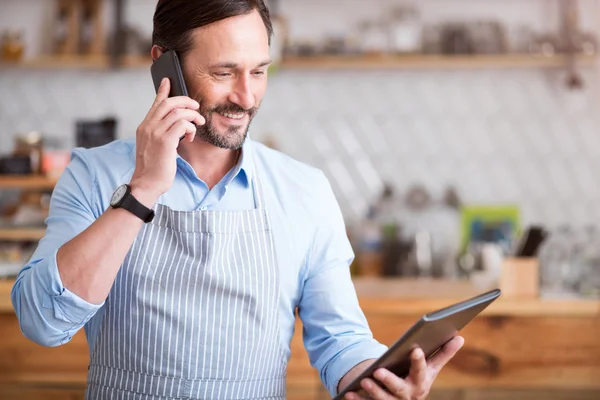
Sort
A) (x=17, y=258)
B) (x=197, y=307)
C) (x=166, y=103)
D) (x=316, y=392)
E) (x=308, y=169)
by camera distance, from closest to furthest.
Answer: (x=166, y=103) < (x=197, y=307) < (x=308, y=169) < (x=316, y=392) < (x=17, y=258)

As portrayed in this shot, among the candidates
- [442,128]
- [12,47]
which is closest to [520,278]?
[442,128]

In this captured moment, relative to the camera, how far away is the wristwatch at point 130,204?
1488 mm

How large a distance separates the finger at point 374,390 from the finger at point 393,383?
0.04 ft

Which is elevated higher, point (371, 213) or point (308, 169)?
point (308, 169)

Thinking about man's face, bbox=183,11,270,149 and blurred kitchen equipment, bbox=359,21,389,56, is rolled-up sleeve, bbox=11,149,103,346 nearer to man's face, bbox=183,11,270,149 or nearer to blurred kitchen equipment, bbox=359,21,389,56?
man's face, bbox=183,11,270,149

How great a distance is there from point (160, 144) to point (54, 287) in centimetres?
33

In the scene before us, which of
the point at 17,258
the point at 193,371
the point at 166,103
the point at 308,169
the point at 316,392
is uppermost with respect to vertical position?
the point at 166,103

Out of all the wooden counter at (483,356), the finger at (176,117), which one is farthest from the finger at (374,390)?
the wooden counter at (483,356)

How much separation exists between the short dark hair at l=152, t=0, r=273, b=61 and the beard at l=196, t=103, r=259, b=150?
15 centimetres

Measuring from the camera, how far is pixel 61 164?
12.0 feet

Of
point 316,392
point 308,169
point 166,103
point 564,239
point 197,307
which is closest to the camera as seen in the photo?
point 166,103

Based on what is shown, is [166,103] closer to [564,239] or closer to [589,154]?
[564,239]

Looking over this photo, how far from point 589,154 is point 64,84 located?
320 cm

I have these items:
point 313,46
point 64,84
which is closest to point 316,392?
point 313,46
